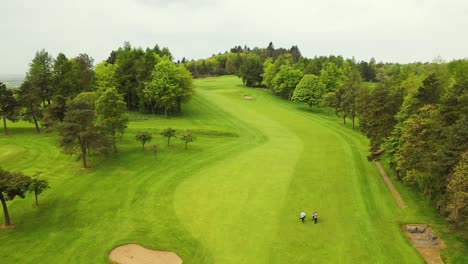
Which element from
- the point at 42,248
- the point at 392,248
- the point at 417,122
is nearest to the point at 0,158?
the point at 42,248

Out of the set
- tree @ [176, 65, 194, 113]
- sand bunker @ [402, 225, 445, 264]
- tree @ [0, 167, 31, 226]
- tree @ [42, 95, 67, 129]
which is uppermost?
tree @ [176, 65, 194, 113]

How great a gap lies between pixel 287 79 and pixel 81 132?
268 ft

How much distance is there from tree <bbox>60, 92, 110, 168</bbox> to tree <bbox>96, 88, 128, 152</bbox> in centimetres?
344

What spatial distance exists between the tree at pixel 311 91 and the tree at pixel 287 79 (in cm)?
983

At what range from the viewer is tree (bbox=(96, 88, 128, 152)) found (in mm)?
56344

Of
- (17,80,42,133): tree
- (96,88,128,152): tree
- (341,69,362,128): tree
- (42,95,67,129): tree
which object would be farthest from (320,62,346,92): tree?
(17,80,42,133): tree

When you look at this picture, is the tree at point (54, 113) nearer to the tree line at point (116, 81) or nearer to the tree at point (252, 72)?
the tree line at point (116, 81)

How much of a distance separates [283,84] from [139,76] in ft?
166

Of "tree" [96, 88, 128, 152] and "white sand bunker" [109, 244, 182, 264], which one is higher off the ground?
"tree" [96, 88, 128, 152]

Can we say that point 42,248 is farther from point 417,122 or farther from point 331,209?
point 417,122

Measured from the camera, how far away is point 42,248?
31375mm

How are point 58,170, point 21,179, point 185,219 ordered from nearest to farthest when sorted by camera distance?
point 21,179, point 185,219, point 58,170

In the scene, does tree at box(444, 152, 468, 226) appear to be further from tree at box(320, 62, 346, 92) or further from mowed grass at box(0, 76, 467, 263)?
tree at box(320, 62, 346, 92)

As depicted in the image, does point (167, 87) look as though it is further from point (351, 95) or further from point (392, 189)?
point (392, 189)
